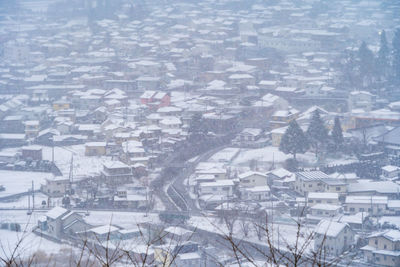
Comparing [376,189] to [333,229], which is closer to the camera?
[333,229]

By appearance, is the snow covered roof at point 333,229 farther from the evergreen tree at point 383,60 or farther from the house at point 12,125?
the evergreen tree at point 383,60

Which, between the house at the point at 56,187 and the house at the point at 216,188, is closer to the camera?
the house at the point at 216,188

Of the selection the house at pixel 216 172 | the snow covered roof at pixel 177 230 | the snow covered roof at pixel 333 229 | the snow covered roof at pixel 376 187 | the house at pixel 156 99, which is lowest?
the snow covered roof at pixel 177 230

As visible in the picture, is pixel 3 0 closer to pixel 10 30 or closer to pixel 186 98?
pixel 10 30

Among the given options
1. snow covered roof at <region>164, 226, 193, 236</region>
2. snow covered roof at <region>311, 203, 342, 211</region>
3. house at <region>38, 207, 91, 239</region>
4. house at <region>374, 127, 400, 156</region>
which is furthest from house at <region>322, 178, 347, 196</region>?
house at <region>38, 207, 91, 239</region>

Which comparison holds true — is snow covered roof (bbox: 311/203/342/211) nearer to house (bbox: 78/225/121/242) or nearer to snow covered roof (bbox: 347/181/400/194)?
snow covered roof (bbox: 347/181/400/194)

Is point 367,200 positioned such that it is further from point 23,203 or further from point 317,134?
point 23,203

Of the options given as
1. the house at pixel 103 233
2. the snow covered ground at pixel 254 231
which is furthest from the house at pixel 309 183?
the house at pixel 103 233

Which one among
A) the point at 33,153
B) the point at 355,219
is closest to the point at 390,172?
the point at 355,219

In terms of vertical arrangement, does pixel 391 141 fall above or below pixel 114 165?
above
